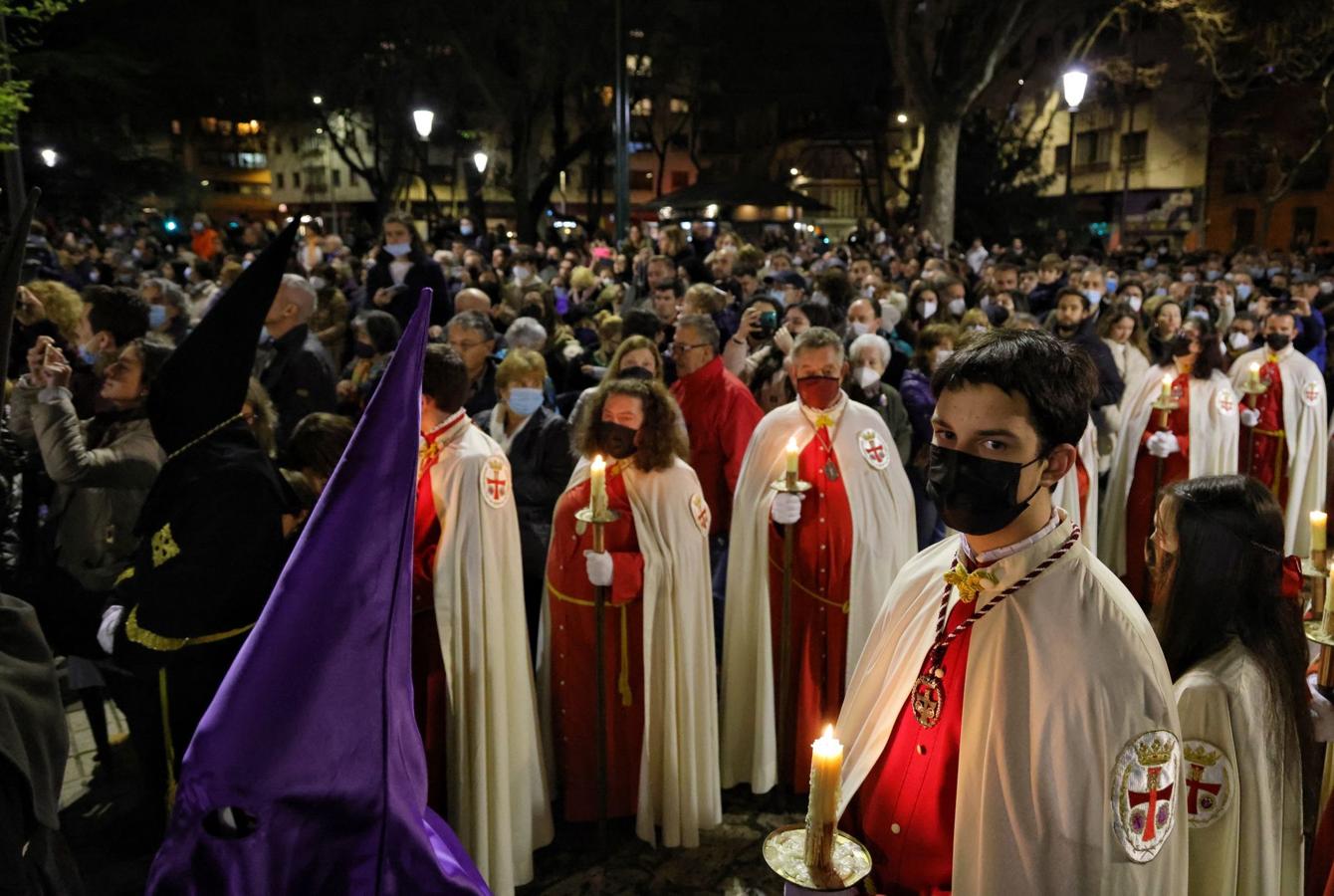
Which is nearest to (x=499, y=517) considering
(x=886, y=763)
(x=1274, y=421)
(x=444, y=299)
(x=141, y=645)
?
(x=141, y=645)

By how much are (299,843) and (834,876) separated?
3.37ft

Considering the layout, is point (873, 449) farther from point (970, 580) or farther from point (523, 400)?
point (970, 580)

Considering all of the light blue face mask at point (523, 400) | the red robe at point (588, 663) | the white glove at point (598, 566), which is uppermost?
the light blue face mask at point (523, 400)

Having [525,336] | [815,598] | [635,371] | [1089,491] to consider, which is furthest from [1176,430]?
[525,336]

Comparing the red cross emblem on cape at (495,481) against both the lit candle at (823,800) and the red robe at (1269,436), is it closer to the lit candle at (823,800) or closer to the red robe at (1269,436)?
the lit candle at (823,800)

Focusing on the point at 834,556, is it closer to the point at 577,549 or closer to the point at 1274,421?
the point at 577,549

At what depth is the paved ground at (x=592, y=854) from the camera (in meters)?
4.87

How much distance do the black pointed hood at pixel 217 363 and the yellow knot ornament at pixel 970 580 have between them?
2140mm

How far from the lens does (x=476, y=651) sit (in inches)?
180

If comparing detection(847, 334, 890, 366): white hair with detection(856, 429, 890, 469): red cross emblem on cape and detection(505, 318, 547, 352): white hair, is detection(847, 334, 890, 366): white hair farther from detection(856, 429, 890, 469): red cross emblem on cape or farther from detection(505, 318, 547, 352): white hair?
detection(505, 318, 547, 352): white hair

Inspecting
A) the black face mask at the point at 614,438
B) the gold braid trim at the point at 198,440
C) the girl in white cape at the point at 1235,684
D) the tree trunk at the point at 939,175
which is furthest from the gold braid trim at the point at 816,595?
the tree trunk at the point at 939,175

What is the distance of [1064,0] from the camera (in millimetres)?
29453

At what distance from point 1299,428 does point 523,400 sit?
275 inches

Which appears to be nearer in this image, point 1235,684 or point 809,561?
point 1235,684
